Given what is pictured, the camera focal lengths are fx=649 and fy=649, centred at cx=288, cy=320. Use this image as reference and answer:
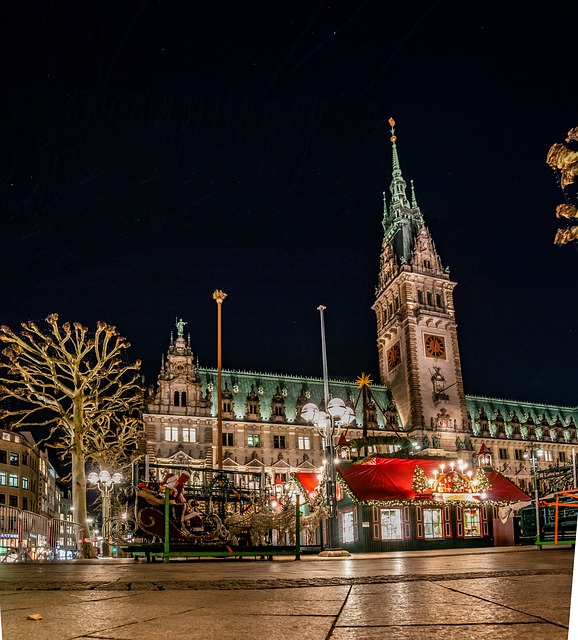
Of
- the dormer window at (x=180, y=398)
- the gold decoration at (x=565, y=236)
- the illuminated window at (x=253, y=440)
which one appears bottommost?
the illuminated window at (x=253, y=440)

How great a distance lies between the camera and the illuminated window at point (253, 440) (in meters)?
55.4

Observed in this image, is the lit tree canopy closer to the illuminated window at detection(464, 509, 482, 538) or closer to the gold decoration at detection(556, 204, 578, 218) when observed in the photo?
the gold decoration at detection(556, 204, 578, 218)

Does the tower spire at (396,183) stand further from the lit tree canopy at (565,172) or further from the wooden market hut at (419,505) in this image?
the lit tree canopy at (565,172)

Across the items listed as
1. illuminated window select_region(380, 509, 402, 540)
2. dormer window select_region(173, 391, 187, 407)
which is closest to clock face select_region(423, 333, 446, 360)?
dormer window select_region(173, 391, 187, 407)

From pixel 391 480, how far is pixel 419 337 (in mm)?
37547

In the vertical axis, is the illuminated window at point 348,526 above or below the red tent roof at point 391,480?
below

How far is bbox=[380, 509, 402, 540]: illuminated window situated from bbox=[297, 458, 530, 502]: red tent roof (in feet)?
4.92

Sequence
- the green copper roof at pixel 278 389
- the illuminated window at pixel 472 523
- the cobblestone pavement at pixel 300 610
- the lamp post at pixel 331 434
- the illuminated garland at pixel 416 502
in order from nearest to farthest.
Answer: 1. the cobblestone pavement at pixel 300 610
2. the lamp post at pixel 331 434
3. the illuminated garland at pixel 416 502
4. the illuminated window at pixel 472 523
5. the green copper roof at pixel 278 389

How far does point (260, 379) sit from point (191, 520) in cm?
4806

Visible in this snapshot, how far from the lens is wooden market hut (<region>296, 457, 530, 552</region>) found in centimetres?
2355

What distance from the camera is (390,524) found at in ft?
80.0

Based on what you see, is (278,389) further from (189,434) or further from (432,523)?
(432,523)

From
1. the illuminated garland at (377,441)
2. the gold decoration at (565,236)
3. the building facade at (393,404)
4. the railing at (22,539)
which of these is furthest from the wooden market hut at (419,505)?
the building facade at (393,404)

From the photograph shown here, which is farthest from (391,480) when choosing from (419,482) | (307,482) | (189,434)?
(189,434)
